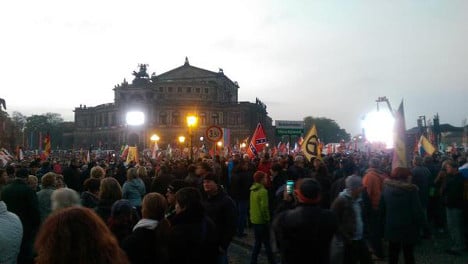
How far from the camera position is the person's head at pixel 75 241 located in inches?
91.2

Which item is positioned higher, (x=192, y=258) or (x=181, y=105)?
(x=181, y=105)

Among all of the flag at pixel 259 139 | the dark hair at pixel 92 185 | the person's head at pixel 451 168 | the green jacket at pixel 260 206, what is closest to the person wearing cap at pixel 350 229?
the green jacket at pixel 260 206

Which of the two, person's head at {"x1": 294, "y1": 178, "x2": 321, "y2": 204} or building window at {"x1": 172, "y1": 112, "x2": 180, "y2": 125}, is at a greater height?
building window at {"x1": 172, "y1": 112, "x2": 180, "y2": 125}

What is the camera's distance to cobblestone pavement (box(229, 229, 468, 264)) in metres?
9.12

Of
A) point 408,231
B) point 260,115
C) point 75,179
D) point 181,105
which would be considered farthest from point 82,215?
point 260,115

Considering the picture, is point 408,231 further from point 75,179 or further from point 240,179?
point 75,179

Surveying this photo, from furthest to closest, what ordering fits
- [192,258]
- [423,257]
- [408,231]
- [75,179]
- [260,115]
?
[260,115] < [75,179] < [423,257] < [408,231] < [192,258]

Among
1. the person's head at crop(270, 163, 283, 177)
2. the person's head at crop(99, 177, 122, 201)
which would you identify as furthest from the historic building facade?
the person's head at crop(99, 177, 122, 201)

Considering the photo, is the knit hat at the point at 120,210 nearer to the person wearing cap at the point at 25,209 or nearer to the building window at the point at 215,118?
the person wearing cap at the point at 25,209

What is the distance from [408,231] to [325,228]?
2849 millimetres

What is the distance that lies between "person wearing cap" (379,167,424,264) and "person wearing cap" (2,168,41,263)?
5.67 m

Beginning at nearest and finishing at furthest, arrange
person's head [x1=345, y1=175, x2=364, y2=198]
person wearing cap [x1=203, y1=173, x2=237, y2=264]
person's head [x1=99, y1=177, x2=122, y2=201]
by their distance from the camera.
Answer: person's head [x1=99, y1=177, x2=122, y2=201], person wearing cap [x1=203, y1=173, x2=237, y2=264], person's head [x1=345, y1=175, x2=364, y2=198]

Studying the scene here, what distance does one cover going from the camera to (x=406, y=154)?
1048cm

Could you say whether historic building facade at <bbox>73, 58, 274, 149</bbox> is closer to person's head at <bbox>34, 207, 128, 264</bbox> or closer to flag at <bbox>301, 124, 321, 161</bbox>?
flag at <bbox>301, 124, 321, 161</bbox>
